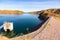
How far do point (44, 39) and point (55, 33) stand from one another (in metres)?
2.19

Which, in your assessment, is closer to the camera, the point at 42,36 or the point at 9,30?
the point at 42,36

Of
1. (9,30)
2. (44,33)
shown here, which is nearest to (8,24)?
(9,30)

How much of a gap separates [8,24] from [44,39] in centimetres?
2084

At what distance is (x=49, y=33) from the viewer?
15.0 m

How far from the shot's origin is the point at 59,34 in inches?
577

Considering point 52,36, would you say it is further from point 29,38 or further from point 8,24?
point 8,24

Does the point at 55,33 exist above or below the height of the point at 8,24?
above

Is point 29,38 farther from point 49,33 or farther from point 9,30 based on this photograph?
point 9,30

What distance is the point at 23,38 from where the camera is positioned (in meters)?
13.9

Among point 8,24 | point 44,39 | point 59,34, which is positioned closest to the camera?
point 44,39

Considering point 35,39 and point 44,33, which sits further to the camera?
point 44,33

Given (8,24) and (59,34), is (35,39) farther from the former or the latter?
(8,24)

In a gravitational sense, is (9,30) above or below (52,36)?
below

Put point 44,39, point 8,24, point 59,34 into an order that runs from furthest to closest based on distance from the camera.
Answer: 1. point 8,24
2. point 59,34
3. point 44,39
